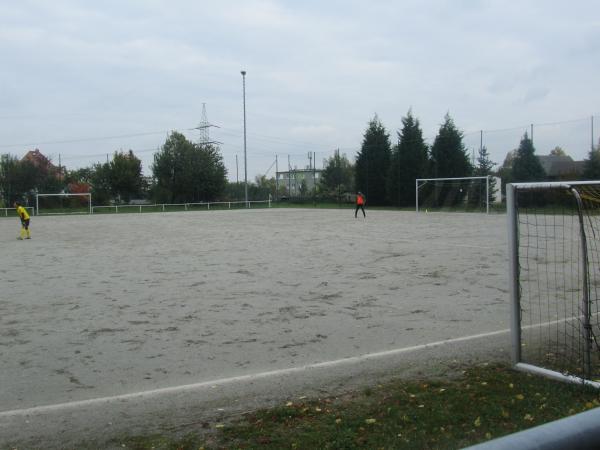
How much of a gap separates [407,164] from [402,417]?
43.1 m

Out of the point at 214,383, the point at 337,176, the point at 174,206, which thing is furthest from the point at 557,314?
the point at 337,176

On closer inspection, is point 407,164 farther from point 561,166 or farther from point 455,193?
point 561,166

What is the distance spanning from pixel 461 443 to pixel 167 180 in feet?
183

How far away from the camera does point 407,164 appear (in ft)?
150

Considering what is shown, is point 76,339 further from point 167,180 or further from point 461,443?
point 167,180

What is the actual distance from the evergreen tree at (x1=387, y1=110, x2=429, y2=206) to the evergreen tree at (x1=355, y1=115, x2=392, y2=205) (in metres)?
2.60

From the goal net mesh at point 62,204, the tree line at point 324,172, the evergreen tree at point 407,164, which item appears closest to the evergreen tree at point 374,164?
the tree line at point 324,172

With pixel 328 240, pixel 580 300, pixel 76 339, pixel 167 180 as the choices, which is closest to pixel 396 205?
pixel 167 180

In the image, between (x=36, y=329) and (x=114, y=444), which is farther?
(x=36, y=329)

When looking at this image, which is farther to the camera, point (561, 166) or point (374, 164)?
point (374, 164)

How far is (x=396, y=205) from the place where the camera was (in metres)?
47.0

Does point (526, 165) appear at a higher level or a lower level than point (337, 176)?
lower

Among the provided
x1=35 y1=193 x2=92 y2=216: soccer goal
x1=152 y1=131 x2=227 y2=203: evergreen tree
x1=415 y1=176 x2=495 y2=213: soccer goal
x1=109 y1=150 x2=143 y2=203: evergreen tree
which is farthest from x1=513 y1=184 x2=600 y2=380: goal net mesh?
x1=109 y1=150 x2=143 y2=203: evergreen tree

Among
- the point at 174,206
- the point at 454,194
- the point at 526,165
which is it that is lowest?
the point at 174,206
